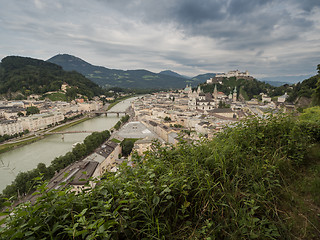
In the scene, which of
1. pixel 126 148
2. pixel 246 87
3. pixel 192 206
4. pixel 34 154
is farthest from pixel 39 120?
pixel 246 87

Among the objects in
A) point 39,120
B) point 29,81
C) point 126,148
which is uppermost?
point 29,81

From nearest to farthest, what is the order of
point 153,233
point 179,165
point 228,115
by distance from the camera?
1. point 153,233
2. point 179,165
3. point 228,115

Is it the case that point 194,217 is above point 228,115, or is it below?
above

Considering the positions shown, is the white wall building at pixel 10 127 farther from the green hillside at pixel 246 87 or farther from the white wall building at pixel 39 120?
the green hillside at pixel 246 87

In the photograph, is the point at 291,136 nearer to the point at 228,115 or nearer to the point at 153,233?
the point at 153,233

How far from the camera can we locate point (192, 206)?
1.57 metres

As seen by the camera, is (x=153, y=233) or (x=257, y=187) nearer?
(x=153, y=233)

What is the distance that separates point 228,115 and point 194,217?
35404 millimetres

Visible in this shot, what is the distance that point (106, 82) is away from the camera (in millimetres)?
187750

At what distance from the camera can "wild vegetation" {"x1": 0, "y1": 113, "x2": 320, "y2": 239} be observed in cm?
111

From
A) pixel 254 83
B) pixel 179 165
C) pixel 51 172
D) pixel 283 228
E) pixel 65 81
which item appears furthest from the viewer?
pixel 65 81

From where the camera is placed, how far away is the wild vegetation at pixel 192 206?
1.11m

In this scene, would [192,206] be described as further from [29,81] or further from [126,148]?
[29,81]

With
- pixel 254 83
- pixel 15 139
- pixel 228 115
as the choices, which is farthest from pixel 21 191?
pixel 254 83
